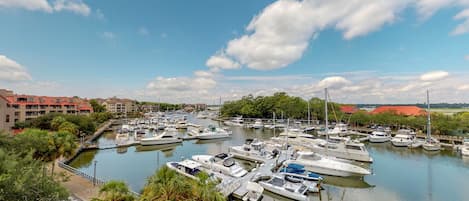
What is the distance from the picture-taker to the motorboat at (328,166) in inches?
663

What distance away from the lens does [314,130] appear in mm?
46500

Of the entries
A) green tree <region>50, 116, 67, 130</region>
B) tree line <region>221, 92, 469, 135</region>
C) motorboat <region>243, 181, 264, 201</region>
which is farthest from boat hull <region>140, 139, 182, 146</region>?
tree line <region>221, 92, 469, 135</region>

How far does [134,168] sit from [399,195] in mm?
21125

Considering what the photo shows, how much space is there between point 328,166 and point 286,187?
19.1 feet

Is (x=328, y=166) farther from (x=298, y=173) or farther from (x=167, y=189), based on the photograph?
(x=167, y=189)

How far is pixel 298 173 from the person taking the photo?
16.7 meters

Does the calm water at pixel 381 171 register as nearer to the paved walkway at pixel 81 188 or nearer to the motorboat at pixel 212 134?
the paved walkway at pixel 81 188

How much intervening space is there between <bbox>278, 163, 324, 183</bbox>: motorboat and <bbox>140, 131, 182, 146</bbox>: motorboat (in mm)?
19404

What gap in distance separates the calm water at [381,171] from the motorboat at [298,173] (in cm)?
108

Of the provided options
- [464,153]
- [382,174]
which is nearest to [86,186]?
[382,174]

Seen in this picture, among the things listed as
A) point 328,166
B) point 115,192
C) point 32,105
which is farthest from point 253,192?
point 32,105

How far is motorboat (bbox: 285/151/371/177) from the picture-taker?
16.8 meters

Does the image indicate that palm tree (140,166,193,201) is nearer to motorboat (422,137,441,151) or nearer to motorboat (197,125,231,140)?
motorboat (197,125,231,140)

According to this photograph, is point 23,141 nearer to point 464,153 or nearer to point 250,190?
point 250,190
